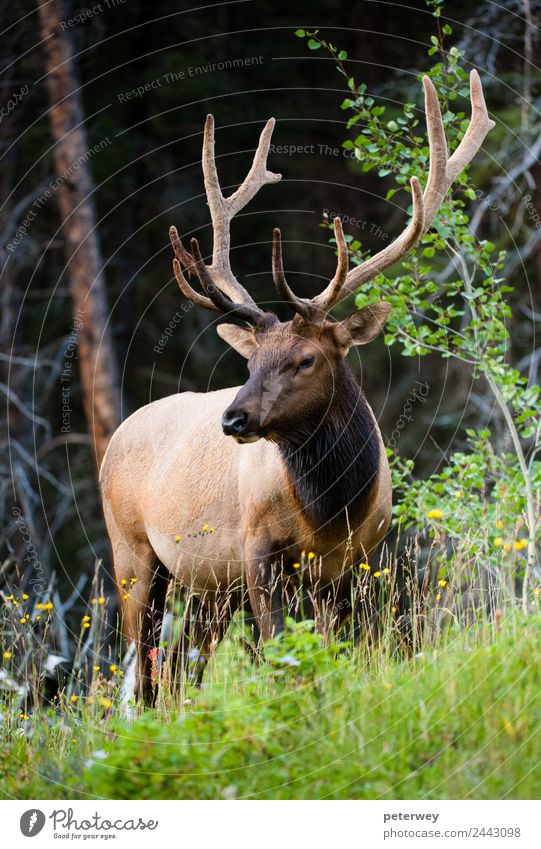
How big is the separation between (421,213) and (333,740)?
317 centimetres

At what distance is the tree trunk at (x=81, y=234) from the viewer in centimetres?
1310

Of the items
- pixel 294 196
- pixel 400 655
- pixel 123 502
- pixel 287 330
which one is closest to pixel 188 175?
pixel 294 196

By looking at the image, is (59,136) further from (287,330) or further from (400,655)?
(400,655)

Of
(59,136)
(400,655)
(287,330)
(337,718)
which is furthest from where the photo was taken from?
(59,136)

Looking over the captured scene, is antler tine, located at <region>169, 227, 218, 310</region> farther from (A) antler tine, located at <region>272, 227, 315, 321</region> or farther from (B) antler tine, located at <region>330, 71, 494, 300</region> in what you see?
(B) antler tine, located at <region>330, 71, 494, 300</region>

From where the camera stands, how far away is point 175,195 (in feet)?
53.4

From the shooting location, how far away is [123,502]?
822 cm

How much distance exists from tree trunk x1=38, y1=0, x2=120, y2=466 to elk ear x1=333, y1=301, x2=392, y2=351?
22.5 ft

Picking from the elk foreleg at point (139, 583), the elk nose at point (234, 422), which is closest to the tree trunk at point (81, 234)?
the elk foreleg at point (139, 583)

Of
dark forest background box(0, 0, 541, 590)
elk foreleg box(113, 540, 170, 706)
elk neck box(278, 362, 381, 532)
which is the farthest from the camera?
dark forest background box(0, 0, 541, 590)

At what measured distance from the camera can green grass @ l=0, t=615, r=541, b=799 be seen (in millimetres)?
4531

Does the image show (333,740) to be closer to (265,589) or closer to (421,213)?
(265,589)

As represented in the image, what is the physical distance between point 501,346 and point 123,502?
2.95m

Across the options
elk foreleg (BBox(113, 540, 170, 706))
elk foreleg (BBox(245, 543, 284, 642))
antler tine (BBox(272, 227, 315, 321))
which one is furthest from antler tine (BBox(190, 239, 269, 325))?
elk foreleg (BBox(113, 540, 170, 706))
